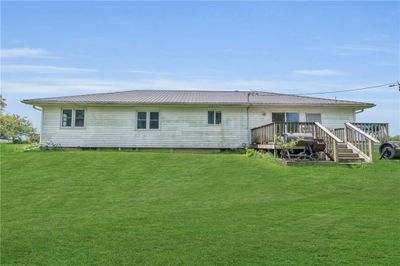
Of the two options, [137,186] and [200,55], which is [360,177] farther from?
[200,55]

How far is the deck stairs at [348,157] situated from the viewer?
45.3ft

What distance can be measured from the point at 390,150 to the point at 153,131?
1184cm

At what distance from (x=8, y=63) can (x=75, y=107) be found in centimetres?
547

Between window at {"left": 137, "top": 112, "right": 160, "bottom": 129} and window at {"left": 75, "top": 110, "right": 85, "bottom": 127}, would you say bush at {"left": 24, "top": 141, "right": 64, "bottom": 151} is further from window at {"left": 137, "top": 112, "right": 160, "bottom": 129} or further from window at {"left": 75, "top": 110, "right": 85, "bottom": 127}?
window at {"left": 137, "top": 112, "right": 160, "bottom": 129}

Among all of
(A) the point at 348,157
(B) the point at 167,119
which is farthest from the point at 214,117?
(A) the point at 348,157

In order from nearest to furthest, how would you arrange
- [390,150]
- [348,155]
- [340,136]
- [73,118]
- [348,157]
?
[348,157]
[348,155]
[390,150]
[340,136]
[73,118]

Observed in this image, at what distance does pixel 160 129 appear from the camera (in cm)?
2008

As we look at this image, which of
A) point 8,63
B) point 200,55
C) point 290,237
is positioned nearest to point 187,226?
point 290,237

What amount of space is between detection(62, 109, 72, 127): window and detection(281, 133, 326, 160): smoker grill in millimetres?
11965

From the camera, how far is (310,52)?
19.2 m

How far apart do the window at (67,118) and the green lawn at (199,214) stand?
276 inches

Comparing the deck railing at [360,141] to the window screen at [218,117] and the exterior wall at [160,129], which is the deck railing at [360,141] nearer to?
the exterior wall at [160,129]

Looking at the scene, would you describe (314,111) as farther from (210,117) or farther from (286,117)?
(210,117)

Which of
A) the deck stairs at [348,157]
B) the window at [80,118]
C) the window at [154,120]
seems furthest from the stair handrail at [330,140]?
the window at [80,118]
